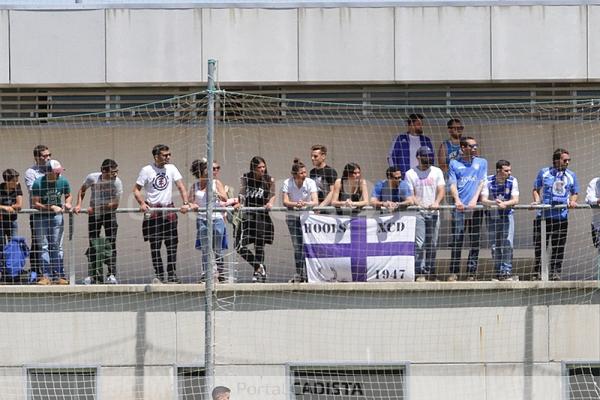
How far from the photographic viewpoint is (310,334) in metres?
13.1

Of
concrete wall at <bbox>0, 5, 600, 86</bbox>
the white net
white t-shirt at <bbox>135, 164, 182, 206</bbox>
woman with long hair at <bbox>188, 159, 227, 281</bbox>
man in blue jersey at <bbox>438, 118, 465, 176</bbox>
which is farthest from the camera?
concrete wall at <bbox>0, 5, 600, 86</bbox>

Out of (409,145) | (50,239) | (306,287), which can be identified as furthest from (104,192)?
(409,145)

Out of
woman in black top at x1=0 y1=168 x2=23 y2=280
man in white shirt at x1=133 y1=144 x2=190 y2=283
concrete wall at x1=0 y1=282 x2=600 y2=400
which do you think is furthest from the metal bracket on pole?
woman in black top at x1=0 y1=168 x2=23 y2=280

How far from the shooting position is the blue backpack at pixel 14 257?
13297mm

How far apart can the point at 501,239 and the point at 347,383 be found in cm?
227

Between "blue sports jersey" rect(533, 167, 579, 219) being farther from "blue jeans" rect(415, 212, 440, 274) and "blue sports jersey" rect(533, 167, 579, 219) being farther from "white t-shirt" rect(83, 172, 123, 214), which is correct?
"white t-shirt" rect(83, 172, 123, 214)

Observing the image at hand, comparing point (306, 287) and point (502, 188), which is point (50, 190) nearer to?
point (306, 287)

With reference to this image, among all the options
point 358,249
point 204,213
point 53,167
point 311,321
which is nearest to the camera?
point 204,213

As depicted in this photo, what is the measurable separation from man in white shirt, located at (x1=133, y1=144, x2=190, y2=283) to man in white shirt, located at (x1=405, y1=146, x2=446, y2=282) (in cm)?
255

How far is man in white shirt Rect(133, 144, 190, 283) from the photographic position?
525 inches

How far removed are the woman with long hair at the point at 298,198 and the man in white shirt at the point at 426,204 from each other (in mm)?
1067

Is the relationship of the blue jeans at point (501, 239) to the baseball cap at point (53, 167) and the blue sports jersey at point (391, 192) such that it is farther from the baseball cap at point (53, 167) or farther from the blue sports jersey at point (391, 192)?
the baseball cap at point (53, 167)

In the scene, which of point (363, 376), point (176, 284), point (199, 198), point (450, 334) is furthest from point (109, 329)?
point (450, 334)

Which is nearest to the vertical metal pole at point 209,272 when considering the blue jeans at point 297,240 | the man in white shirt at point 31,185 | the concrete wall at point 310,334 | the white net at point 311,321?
the white net at point 311,321
